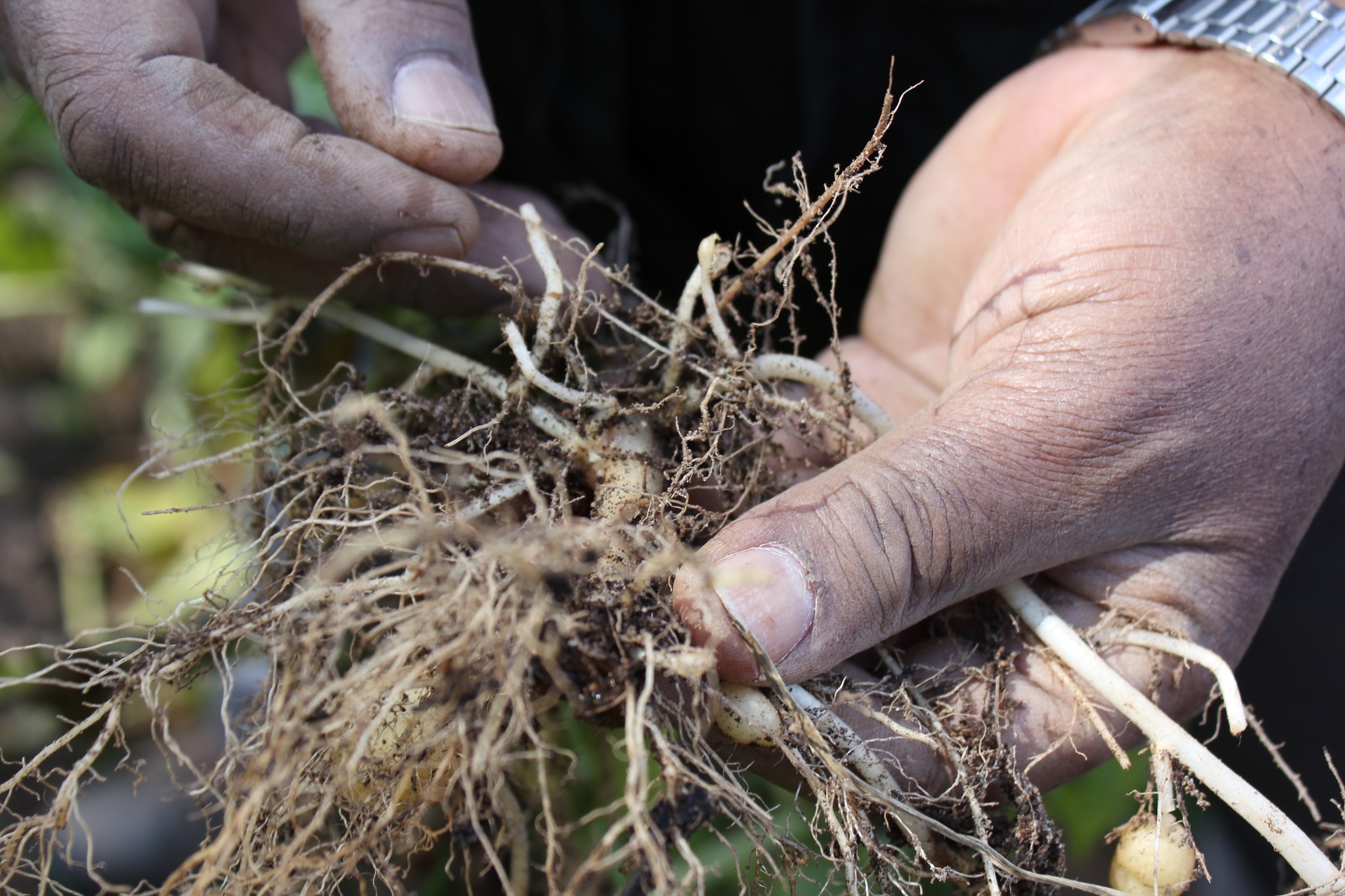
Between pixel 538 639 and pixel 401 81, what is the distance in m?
0.89

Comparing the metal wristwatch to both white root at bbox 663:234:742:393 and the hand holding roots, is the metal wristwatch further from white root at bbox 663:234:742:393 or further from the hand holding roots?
white root at bbox 663:234:742:393

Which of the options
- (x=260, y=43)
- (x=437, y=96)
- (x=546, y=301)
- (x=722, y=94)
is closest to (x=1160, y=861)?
(x=546, y=301)

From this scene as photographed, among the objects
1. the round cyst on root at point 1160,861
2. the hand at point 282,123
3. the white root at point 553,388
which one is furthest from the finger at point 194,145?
the round cyst on root at point 1160,861

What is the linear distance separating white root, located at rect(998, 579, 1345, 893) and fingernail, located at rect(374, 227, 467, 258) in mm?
997

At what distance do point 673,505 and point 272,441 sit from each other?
641 mm

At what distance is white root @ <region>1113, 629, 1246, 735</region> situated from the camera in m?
1.08

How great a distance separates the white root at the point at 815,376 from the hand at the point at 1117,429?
0.14 metres

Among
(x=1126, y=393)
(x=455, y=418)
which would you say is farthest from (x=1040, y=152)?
(x=455, y=418)

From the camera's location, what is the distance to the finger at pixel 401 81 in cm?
125

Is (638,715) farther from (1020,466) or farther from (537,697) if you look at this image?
(1020,466)

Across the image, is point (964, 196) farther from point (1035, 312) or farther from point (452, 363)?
point (452, 363)

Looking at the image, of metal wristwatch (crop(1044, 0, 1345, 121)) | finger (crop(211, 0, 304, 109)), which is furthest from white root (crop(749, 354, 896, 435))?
finger (crop(211, 0, 304, 109))

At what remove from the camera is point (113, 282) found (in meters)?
2.85

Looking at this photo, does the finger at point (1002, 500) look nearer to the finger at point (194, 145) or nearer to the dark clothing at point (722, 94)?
the finger at point (194, 145)
